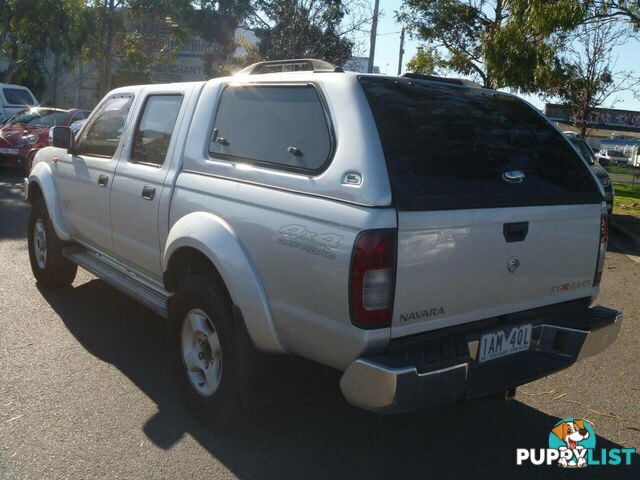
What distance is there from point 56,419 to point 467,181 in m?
2.54

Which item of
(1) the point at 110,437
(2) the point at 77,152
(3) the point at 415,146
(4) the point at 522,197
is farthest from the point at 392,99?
(2) the point at 77,152

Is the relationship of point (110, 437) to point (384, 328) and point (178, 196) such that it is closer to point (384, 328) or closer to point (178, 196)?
point (178, 196)

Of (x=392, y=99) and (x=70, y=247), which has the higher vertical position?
(x=392, y=99)

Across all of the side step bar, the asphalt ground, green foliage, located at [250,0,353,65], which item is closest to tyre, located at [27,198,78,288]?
the side step bar

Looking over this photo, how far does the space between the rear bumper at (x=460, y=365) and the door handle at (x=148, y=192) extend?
6.46 ft

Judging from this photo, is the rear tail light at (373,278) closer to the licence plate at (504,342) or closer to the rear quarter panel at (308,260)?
the rear quarter panel at (308,260)

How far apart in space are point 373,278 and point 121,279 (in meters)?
2.53

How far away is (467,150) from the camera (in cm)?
343

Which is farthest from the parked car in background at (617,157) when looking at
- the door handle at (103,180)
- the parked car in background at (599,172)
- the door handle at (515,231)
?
the door handle at (515,231)

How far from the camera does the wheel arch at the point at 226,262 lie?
331 cm

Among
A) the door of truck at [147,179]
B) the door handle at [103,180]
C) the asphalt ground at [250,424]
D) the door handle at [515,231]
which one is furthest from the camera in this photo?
the door handle at [103,180]

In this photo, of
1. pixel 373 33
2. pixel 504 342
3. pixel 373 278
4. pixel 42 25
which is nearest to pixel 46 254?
pixel 373 278

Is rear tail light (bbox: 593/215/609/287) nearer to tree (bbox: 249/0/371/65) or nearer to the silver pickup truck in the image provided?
the silver pickup truck

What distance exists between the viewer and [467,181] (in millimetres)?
3258
